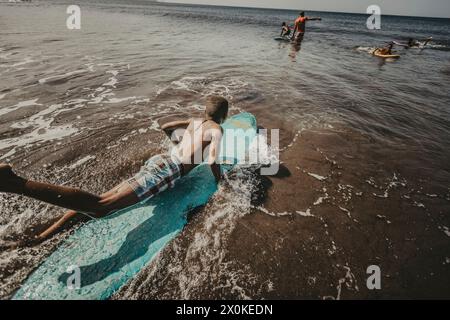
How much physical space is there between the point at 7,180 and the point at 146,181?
4.71 ft

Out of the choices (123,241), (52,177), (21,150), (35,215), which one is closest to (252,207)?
(123,241)

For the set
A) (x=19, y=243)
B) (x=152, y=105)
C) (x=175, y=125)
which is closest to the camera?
(x=19, y=243)

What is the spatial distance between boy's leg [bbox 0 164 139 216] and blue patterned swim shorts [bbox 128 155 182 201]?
0.11 meters

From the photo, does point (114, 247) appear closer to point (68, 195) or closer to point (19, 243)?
point (68, 195)

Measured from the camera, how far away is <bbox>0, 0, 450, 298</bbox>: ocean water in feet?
13.5

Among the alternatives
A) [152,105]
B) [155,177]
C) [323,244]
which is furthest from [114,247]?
[152,105]

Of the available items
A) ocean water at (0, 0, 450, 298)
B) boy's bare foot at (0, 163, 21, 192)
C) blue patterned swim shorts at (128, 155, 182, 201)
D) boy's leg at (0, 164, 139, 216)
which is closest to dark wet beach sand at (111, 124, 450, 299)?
ocean water at (0, 0, 450, 298)

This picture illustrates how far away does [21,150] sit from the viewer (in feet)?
15.6

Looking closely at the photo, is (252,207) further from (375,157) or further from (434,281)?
(375,157)

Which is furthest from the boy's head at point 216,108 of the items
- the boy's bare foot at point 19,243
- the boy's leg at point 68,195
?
the boy's bare foot at point 19,243

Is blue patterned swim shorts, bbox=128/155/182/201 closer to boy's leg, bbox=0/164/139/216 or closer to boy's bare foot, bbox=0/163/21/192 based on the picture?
boy's leg, bbox=0/164/139/216

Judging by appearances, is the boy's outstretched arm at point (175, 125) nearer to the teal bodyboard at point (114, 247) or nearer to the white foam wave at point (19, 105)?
the teal bodyboard at point (114, 247)

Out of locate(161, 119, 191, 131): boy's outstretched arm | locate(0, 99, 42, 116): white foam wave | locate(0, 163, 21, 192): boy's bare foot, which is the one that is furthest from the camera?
locate(0, 99, 42, 116): white foam wave

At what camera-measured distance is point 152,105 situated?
730 cm
